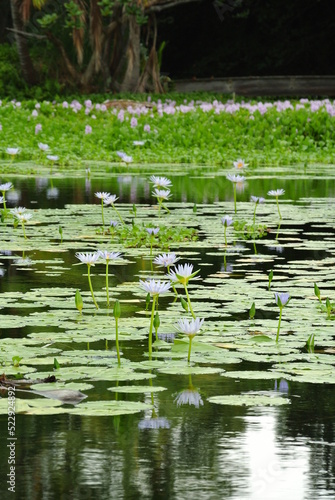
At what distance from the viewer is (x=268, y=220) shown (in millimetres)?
8305

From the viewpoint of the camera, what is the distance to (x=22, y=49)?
24.7 meters

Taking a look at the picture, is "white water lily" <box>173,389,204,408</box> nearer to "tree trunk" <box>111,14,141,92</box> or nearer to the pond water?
the pond water

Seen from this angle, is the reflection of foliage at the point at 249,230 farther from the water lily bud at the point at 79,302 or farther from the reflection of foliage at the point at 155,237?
the water lily bud at the point at 79,302

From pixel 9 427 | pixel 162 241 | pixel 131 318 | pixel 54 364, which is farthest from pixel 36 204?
pixel 9 427

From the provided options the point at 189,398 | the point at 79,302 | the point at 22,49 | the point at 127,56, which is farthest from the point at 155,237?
the point at 22,49

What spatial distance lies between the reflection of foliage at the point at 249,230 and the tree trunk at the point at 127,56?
53.6 ft

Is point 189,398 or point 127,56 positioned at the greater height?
point 127,56

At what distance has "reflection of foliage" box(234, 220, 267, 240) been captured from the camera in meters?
7.40

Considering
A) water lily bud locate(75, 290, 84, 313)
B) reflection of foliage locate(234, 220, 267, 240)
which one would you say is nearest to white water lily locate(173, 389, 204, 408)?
water lily bud locate(75, 290, 84, 313)

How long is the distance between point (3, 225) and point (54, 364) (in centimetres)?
421

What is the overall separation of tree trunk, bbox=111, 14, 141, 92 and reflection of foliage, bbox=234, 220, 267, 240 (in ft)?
53.6

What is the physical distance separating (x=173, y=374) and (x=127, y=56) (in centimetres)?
2105

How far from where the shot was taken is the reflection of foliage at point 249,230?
7.40 meters

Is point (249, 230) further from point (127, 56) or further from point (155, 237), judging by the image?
point (127, 56)
